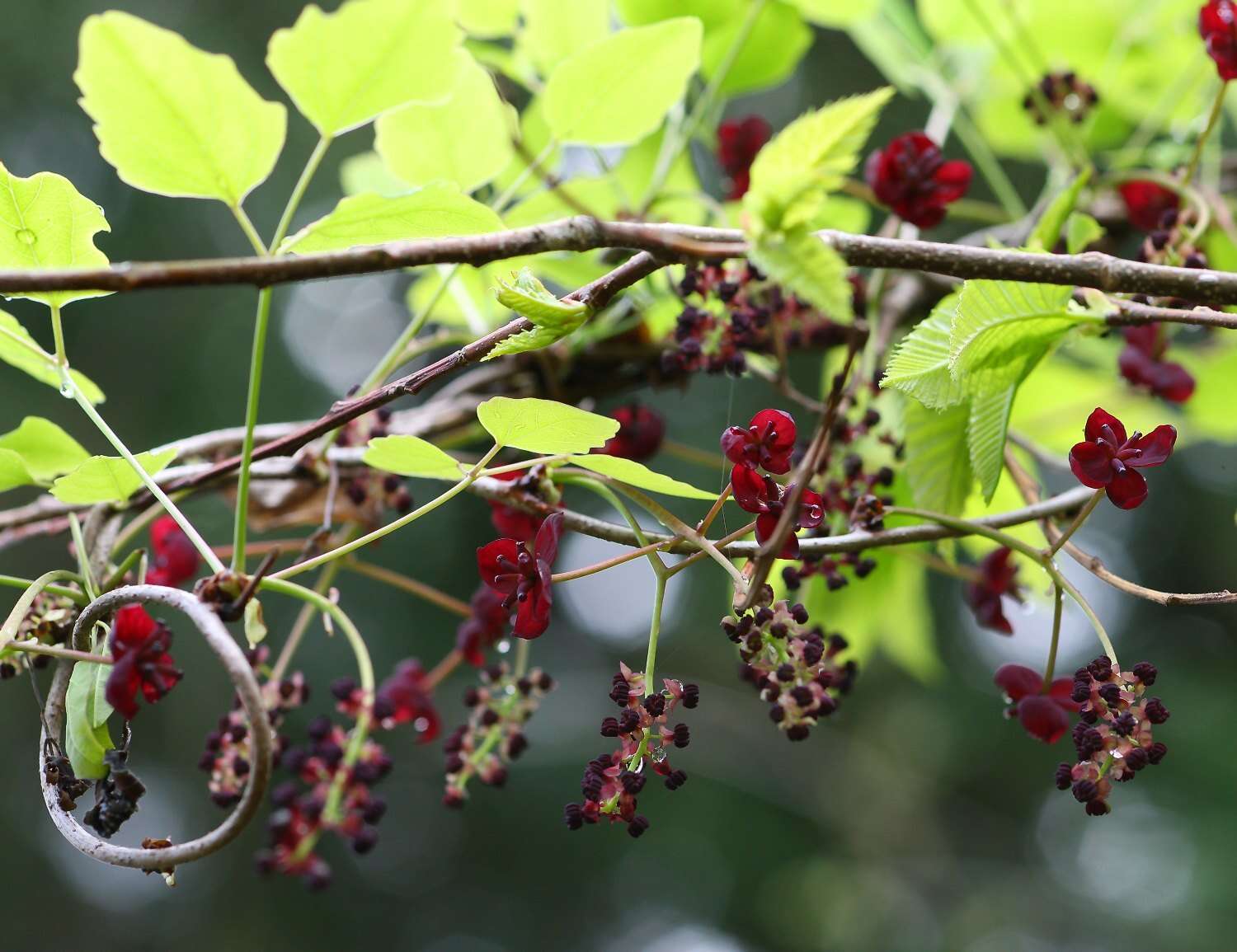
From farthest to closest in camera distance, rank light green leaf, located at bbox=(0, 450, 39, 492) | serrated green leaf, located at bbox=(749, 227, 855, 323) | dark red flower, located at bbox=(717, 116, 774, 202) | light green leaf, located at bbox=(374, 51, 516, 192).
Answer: dark red flower, located at bbox=(717, 116, 774, 202), light green leaf, located at bbox=(374, 51, 516, 192), light green leaf, located at bbox=(0, 450, 39, 492), serrated green leaf, located at bbox=(749, 227, 855, 323)

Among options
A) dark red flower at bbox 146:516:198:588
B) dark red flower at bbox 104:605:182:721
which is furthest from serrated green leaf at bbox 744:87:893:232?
dark red flower at bbox 146:516:198:588

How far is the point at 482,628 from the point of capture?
729mm

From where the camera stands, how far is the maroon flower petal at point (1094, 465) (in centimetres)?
47

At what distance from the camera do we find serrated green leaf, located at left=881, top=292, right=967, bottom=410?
0.46 m

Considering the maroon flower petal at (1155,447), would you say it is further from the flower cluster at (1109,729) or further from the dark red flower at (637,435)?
the dark red flower at (637,435)

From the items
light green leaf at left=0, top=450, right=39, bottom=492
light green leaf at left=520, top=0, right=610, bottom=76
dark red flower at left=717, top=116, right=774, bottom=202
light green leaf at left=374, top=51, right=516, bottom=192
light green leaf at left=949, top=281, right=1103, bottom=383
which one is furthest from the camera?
dark red flower at left=717, top=116, right=774, bottom=202

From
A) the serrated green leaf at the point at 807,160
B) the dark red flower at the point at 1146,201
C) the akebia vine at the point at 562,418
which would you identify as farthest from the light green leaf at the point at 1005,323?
the dark red flower at the point at 1146,201

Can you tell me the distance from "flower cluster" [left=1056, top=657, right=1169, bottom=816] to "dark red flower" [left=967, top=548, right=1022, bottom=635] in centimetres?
Answer: 24

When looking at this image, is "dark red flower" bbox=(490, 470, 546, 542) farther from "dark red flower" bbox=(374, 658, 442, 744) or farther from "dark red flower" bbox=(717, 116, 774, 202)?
"dark red flower" bbox=(717, 116, 774, 202)

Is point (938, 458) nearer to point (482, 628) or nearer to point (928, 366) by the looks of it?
point (928, 366)

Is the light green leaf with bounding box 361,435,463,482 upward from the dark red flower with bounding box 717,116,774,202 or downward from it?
Answer: downward

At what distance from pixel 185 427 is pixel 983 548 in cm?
279

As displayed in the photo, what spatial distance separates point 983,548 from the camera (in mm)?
835

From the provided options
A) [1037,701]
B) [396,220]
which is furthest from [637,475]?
[1037,701]
